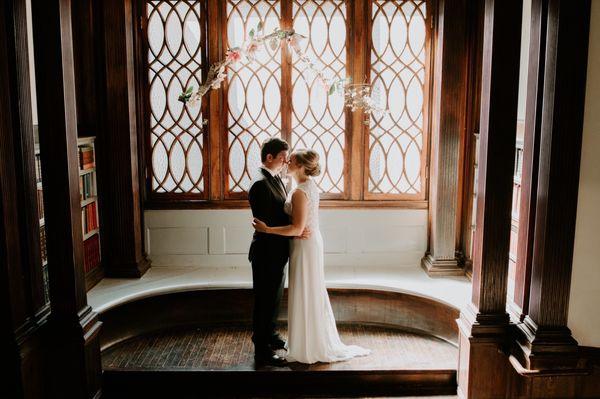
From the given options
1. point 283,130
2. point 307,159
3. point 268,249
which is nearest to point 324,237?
point 283,130

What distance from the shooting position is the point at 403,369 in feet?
13.1

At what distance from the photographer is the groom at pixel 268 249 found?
153 inches

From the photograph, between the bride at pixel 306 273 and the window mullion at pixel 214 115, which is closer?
the bride at pixel 306 273

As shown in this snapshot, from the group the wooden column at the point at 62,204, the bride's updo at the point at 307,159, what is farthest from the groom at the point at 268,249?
the wooden column at the point at 62,204

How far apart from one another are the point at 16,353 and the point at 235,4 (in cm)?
326

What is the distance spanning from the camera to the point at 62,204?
10.9 feet

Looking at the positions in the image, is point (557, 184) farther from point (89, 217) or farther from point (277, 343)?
point (89, 217)

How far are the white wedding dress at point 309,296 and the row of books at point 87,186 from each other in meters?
1.80

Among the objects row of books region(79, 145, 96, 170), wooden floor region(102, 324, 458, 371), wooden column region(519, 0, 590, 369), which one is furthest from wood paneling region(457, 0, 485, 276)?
row of books region(79, 145, 96, 170)

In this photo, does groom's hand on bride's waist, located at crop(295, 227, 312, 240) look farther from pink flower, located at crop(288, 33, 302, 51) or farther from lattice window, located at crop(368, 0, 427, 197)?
pink flower, located at crop(288, 33, 302, 51)

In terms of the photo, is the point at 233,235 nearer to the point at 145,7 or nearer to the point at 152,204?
the point at 152,204

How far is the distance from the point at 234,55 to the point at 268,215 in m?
1.65

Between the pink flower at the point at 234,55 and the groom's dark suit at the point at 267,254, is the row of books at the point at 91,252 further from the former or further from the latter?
the pink flower at the point at 234,55

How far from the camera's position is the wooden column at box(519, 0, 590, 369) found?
9.87 feet
